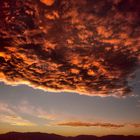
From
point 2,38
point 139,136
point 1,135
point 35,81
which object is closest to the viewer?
point 2,38

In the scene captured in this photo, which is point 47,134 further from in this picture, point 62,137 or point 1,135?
point 1,135

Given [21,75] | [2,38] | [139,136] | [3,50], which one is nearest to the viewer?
[2,38]

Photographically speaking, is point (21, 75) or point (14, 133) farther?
point (14, 133)

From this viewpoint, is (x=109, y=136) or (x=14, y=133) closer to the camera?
(x=14, y=133)

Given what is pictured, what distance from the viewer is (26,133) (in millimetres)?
98812

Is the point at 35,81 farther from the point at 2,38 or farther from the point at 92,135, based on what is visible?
the point at 92,135

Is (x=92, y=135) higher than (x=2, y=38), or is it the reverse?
(x=92, y=135)

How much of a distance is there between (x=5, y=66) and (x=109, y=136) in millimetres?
87963

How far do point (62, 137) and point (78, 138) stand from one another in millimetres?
7919

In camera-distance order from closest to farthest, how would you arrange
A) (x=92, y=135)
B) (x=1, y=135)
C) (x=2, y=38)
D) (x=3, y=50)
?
1. (x=2, y=38)
2. (x=3, y=50)
3. (x=1, y=135)
4. (x=92, y=135)

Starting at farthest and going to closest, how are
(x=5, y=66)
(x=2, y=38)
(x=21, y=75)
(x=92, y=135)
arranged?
1. (x=92, y=135)
2. (x=21, y=75)
3. (x=5, y=66)
4. (x=2, y=38)

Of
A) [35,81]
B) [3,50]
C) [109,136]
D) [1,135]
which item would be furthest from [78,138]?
[3,50]

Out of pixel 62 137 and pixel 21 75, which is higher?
pixel 62 137

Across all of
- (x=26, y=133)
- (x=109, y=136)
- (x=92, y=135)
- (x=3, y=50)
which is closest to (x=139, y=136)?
(x=109, y=136)
